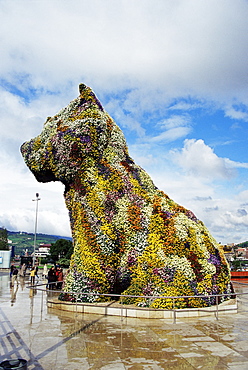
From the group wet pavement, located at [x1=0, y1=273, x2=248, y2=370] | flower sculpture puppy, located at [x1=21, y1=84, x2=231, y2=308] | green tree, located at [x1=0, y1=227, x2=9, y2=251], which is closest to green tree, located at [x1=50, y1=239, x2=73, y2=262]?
green tree, located at [x1=0, y1=227, x2=9, y2=251]

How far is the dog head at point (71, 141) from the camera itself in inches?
571

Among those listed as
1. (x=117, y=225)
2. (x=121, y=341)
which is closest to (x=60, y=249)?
(x=117, y=225)

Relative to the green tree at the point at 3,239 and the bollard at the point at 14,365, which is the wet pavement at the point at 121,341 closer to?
the bollard at the point at 14,365

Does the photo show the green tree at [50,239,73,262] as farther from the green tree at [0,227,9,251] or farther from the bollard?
the bollard

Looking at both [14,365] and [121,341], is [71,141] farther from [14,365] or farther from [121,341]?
[14,365]

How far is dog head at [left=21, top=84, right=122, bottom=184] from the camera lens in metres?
14.5

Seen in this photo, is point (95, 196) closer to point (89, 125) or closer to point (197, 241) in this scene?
point (89, 125)

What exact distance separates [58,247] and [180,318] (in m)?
61.9

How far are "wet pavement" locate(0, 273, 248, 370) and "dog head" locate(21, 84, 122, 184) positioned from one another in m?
6.43

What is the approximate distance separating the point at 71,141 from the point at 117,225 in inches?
172

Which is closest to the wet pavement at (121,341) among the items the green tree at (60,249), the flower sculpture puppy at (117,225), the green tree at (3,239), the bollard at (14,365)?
the flower sculpture puppy at (117,225)

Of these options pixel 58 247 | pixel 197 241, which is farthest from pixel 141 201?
pixel 58 247

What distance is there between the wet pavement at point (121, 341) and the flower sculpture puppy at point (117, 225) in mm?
1390

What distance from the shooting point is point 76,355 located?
6922 millimetres
